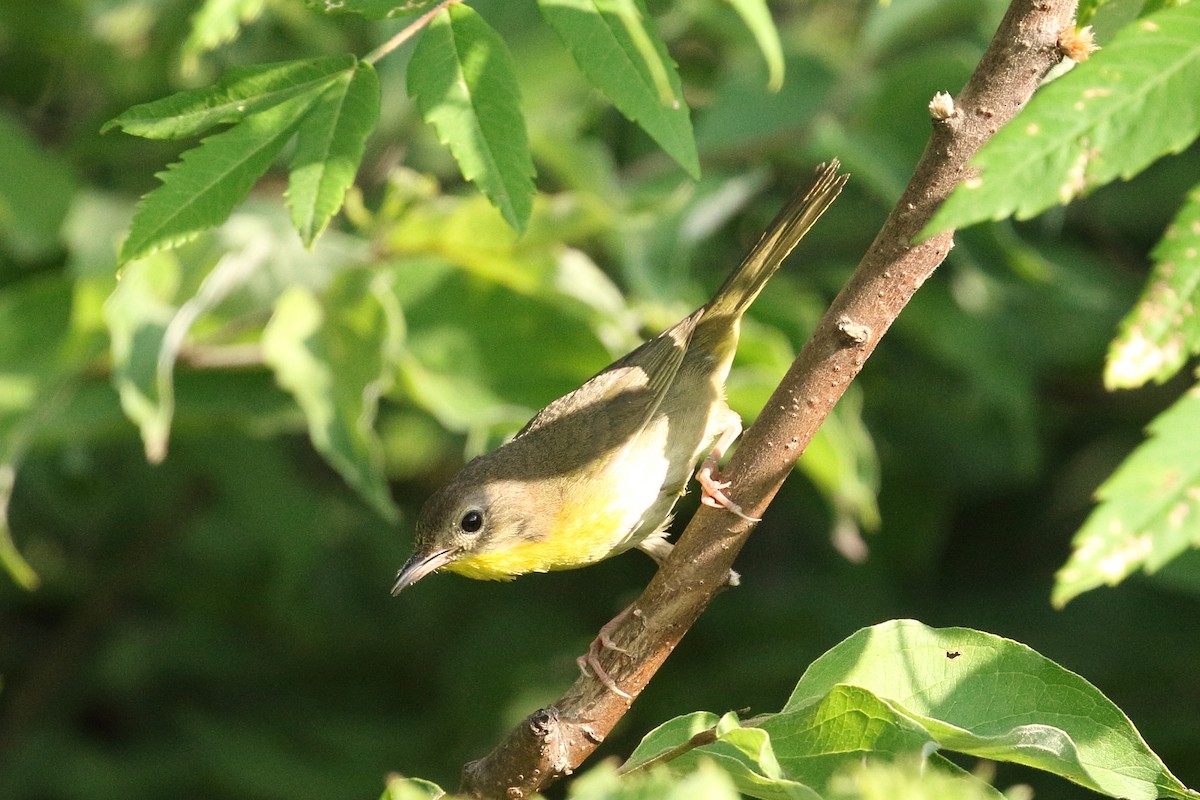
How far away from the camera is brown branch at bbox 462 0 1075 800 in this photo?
5.48 feet

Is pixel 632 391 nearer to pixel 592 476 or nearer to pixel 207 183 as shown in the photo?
pixel 592 476

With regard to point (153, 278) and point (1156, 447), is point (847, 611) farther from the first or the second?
point (1156, 447)

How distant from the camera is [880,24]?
4.29 meters

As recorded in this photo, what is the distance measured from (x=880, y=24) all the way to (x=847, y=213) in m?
0.68

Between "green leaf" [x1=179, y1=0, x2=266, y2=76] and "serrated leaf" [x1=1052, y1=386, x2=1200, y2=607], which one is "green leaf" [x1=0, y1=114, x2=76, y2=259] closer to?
"green leaf" [x1=179, y1=0, x2=266, y2=76]

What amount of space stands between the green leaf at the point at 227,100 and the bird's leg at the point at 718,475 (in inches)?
30.4

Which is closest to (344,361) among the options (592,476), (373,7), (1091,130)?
(592,476)

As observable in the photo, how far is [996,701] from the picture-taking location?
5.72 feet

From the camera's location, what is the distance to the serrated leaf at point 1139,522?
1.16m

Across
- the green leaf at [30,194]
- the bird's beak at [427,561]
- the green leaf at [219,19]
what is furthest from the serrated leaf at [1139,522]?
the green leaf at [30,194]

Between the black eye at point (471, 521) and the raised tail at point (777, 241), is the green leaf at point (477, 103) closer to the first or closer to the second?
the raised tail at point (777, 241)

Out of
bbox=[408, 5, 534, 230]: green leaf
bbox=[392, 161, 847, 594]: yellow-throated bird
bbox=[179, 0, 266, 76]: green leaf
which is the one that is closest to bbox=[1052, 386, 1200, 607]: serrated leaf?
bbox=[408, 5, 534, 230]: green leaf

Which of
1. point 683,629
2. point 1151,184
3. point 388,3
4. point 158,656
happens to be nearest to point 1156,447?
point 683,629

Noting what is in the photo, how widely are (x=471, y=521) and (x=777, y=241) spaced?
3.24ft
